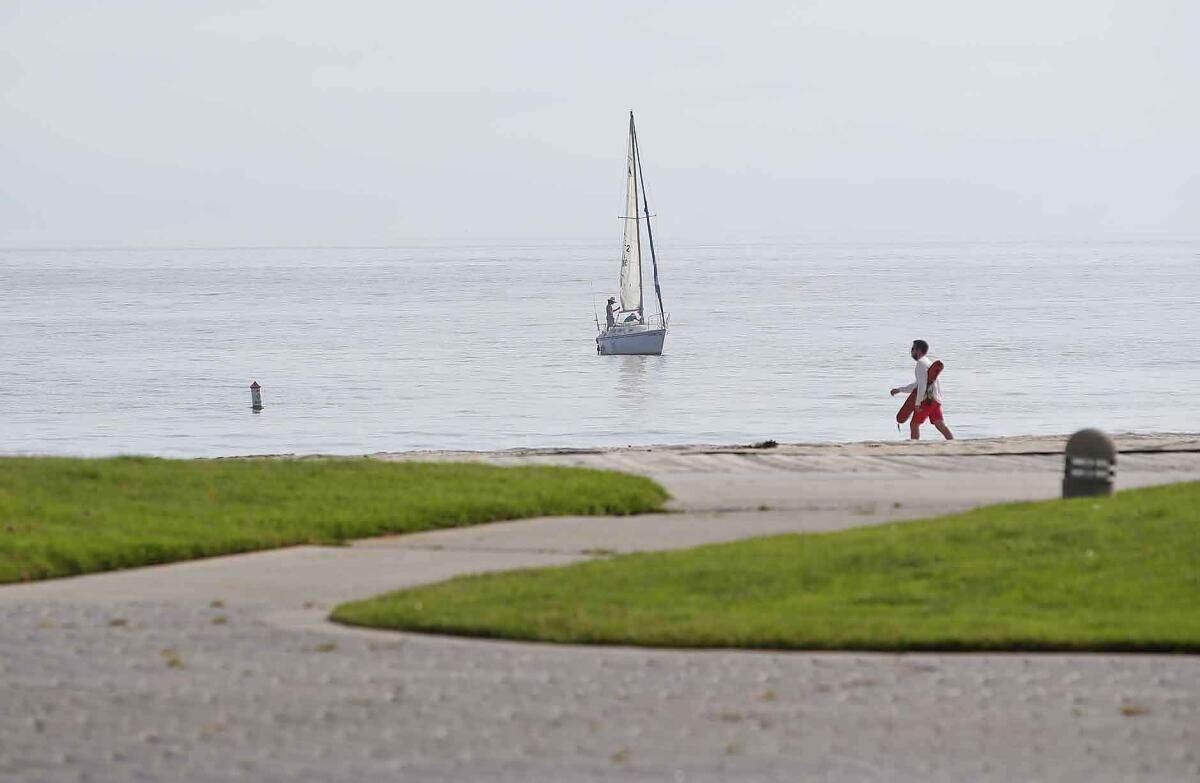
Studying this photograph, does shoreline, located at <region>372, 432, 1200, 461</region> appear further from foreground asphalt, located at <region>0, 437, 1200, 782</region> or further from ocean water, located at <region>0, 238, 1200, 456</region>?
ocean water, located at <region>0, 238, 1200, 456</region>

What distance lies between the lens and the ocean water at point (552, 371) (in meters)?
45.6

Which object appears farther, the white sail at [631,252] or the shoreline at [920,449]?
the white sail at [631,252]

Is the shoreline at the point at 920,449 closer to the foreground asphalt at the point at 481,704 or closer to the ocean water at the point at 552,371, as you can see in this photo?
the foreground asphalt at the point at 481,704

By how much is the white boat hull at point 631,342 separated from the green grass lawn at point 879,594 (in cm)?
6335

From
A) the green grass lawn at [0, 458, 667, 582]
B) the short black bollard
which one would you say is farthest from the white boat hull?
the short black bollard

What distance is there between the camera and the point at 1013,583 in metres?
10.1

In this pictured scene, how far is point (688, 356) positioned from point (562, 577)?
221 feet

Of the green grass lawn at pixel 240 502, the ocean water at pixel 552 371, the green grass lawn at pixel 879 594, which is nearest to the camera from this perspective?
the green grass lawn at pixel 879 594

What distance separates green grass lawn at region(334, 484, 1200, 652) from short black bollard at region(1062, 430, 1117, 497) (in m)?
1.48

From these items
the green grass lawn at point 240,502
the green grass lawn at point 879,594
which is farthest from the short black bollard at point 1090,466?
the green grass lawn at point 240,502

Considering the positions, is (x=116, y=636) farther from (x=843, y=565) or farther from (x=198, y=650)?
(x=843, y=565)

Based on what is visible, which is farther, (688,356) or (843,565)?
(688,356)

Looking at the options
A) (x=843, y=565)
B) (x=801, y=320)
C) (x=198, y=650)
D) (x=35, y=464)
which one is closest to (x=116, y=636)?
(x=198, y=650)

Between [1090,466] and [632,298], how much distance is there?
219ft
